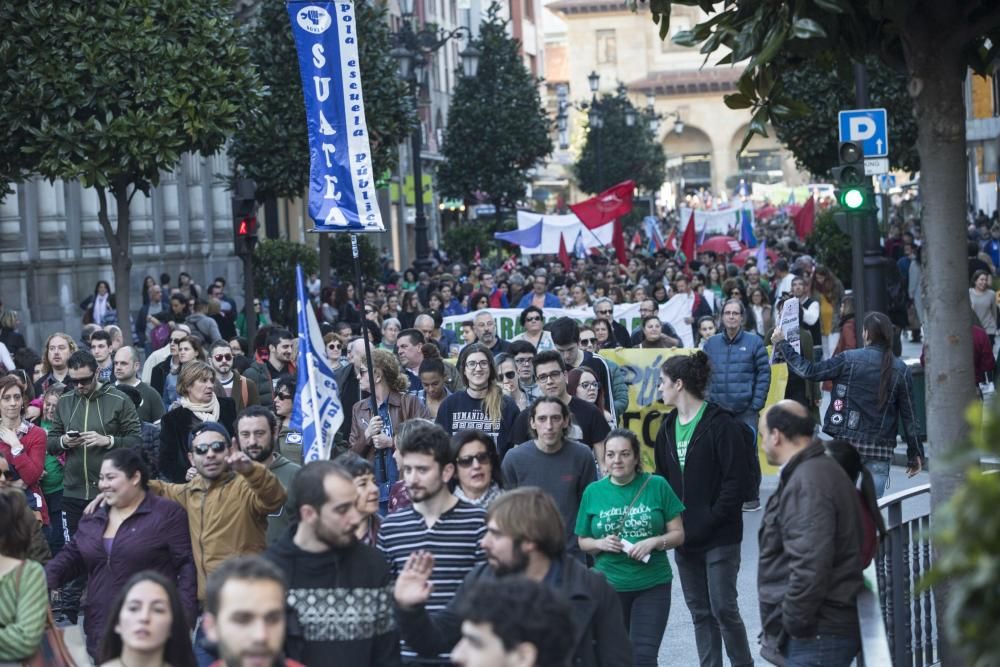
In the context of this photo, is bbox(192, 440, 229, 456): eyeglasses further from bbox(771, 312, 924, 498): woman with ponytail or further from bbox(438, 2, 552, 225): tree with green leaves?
bbox(438, 2, 552, 225): tree with green leaves

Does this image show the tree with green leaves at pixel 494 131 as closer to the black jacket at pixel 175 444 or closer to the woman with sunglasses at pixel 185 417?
the woman with sunglasses at pixel 185 417

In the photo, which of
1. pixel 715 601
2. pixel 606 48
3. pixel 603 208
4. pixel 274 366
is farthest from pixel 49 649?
pixel 606 48

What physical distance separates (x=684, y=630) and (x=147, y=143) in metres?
11.6

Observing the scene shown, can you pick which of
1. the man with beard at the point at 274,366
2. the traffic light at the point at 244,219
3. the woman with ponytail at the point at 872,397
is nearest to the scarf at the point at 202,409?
the man with beard at the point at 274,366

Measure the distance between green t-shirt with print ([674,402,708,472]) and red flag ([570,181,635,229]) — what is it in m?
22.5

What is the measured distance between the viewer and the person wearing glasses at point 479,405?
10.4 m

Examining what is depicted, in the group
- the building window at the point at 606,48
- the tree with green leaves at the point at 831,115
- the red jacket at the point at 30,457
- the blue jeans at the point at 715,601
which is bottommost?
the blue jeans at the point at 715,601

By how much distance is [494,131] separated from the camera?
48812mm

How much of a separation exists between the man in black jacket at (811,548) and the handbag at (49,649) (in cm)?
259

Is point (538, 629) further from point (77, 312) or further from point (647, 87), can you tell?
point (647, 87)

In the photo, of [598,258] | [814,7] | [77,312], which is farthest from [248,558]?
[598,258]

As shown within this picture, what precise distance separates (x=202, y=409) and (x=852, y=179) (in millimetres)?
6862

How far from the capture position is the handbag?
6.39 meters

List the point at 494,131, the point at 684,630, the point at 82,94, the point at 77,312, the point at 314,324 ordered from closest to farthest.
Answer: the point at 314,324 < the point at 684,630 < the point at 82,94 < the point at 77,312 < the point at 494,131
